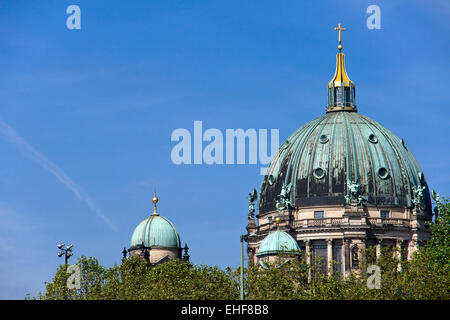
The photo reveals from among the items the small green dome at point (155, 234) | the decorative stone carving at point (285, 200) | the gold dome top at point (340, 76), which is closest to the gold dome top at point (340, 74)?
the gold dome top at point (340, 76)

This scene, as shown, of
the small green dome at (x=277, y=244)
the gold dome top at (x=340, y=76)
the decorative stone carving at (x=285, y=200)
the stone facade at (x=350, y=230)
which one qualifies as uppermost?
the gold dome top at (x=340, y=76)

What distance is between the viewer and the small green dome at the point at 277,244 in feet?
432

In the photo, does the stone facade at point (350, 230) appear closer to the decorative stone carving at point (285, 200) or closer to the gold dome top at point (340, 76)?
the decorative stone carving at point (285, 200)

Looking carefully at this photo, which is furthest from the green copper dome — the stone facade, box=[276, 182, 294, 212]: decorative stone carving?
the stone facade

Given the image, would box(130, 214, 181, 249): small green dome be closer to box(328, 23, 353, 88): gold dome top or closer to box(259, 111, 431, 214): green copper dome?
box(259, 111, 431, 214): green copper dome

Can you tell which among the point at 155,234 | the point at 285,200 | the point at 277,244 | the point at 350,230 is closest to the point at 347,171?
the point at 350,230

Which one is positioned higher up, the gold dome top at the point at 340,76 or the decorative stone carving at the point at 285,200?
the gold dome top at the point at 340,76

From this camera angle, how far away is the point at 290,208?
482 ft

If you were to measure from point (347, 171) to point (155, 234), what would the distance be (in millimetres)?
26835

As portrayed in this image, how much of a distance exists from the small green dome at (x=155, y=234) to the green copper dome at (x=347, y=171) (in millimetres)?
13172
